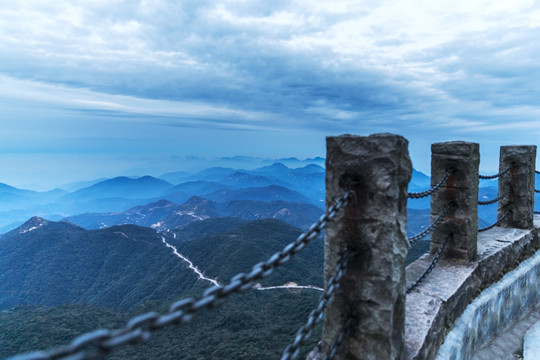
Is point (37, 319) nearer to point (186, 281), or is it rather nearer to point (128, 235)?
point (186, 281)

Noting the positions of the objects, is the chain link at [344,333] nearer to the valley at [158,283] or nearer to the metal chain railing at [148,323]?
the metal chain railing at [148,323]

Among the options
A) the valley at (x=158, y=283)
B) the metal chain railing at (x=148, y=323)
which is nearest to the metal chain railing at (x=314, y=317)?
the metal chain railing at (x=148, y=323)

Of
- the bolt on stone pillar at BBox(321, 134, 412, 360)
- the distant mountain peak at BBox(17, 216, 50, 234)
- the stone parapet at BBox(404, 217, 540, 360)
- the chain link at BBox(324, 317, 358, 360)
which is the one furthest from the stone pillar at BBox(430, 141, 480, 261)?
the distant mountain peak at BBox(17, 216, 50, 234)

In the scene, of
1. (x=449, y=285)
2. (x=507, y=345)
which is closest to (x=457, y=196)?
(x=449, y=285)

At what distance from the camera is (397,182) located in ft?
6.21

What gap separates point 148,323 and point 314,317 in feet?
3.07

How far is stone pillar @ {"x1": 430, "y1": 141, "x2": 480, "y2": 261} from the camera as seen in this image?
352 cm

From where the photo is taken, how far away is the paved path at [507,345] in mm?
3459

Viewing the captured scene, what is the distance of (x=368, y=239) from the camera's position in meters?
1.91

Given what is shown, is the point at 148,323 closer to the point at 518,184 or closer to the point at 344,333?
the point at 344,333

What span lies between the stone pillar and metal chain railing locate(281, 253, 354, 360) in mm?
2290

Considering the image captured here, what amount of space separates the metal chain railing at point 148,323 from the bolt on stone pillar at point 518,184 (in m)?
5.04

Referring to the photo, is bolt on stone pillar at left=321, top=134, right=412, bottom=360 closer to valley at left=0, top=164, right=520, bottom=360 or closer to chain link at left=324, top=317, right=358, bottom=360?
chain link at left=324, top=317, right=358, bottom=360

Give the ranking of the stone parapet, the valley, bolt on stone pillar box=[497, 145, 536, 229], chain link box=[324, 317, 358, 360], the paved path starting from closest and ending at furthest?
1. chain link box=[324, 317, 358, 360]
2. the stone parapet
3. the paved path
4. bolt on stone pillar box=[497, 145, 536, 229]
5. the valley
